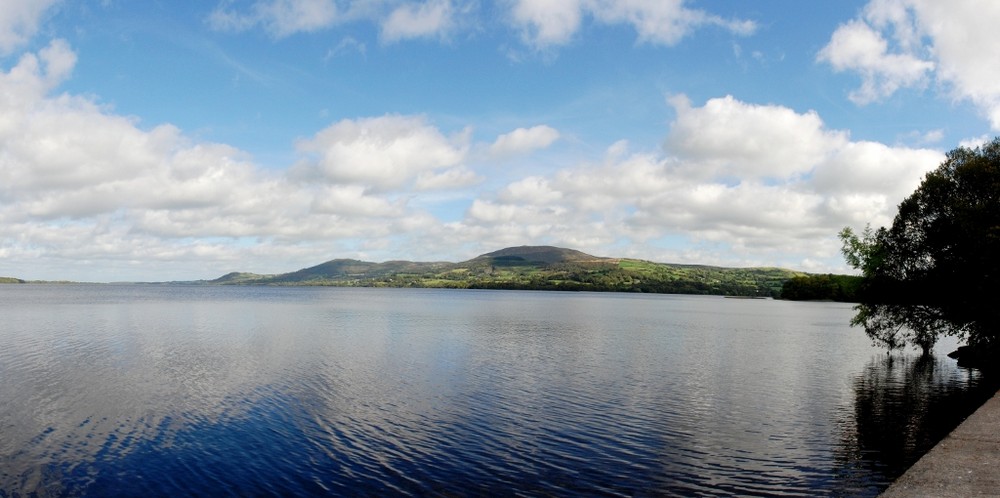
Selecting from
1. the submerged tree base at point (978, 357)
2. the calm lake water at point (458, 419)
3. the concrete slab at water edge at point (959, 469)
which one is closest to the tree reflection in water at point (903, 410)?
the calm lake water at point (458, 419)

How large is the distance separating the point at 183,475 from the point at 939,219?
53.3 meters

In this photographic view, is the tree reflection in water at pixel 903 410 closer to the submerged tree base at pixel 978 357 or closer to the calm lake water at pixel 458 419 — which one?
Result: the calm lake water at pixel 458 419

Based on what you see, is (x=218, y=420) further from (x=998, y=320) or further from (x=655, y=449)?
(x=998, y=320)

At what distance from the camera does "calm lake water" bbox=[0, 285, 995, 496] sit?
19797 millimetres

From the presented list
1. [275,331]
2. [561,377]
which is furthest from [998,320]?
[275,331]

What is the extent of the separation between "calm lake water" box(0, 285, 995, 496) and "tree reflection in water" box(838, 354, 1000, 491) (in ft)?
0.53

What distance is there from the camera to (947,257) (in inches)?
1809

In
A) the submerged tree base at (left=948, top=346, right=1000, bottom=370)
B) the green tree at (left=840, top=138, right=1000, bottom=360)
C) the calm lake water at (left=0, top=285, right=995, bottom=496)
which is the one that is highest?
the green tree at (left=840, top=138, right=1000, bottom=360)

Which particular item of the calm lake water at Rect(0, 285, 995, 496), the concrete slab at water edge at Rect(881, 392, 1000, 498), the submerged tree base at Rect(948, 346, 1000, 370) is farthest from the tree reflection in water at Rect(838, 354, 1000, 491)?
the concrete slab at water edge at Rect(881, 392, 1000, 498)

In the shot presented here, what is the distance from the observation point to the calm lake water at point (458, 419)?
1980cm

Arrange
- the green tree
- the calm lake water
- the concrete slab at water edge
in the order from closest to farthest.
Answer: the concrete slab at water edge → the calm lake water → the green tree

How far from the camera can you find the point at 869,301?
53719mm

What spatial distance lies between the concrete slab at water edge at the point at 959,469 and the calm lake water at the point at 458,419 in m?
2.08

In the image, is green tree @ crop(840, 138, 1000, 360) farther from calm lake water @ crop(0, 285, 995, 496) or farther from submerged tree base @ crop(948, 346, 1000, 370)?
calm lake water @ crop(0, 285, 995, 496)
